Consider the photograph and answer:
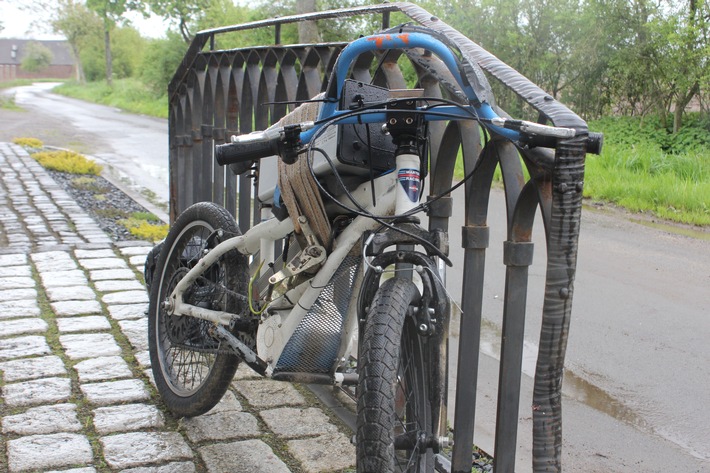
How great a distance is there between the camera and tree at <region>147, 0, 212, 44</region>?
37.1m

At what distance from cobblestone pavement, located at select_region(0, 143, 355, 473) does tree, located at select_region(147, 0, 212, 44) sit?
32884 millimetres

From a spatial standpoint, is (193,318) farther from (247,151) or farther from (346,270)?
(247,151)

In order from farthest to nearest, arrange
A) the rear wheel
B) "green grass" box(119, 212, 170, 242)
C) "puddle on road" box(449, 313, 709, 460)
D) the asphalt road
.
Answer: "green grass" box(119, 212, 170, 242) → "puddle on road" box(449, 313, 709, 460) → the asphalt road → the rear wheel

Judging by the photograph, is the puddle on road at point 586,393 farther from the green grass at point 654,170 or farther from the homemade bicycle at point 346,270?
the green grass at point 654,170

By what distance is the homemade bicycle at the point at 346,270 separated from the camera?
2.40 meters

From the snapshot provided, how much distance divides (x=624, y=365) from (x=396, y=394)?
9.46 ft

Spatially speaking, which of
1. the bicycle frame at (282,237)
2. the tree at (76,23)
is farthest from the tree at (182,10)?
the bicycle frame at (282,237)

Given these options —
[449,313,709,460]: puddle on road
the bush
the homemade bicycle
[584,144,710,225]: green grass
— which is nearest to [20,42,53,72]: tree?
the bush

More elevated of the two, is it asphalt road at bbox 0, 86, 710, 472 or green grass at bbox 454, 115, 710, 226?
green grass at bbox 454, 115, 710, 226

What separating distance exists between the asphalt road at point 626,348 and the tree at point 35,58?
96.7 meters

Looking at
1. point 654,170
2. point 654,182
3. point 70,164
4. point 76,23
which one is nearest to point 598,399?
point 654,182

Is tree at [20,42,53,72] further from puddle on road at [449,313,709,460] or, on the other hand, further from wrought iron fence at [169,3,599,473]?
wrought iron fence at [169,3,599,473]

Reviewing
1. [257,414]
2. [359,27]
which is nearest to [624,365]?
[257,414]

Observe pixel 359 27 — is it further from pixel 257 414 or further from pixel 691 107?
pixel 257 414
